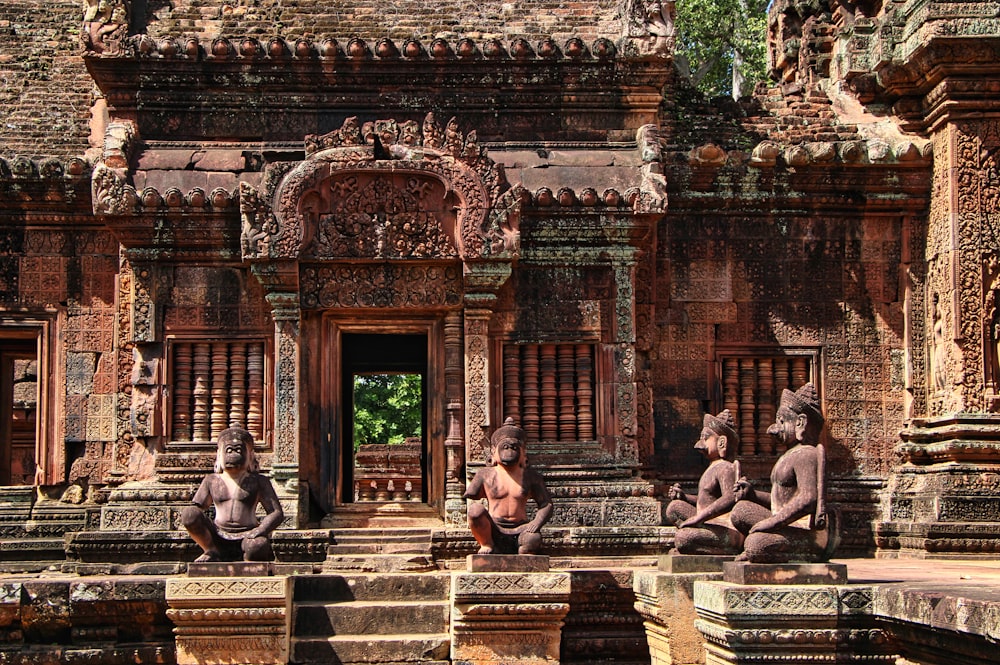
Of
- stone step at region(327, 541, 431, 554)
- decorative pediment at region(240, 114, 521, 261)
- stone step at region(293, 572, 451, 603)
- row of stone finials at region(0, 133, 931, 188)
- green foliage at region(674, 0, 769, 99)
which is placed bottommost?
stone step at region(293, 572, 451, 603)

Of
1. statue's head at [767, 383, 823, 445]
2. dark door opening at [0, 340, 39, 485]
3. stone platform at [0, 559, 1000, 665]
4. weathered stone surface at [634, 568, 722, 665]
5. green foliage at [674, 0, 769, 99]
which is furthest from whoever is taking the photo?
green foliage at [674, 0, 769, 99]

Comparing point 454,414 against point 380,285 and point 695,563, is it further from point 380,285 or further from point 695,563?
point 695,563

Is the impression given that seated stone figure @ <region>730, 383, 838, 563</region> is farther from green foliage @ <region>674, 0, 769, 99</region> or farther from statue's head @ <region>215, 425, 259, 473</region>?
green foliage @ <region>674, 0, 769, 99</region>

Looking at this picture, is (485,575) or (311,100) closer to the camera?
(485,575)

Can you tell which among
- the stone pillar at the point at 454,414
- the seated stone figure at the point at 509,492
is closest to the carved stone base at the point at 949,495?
the stone pillar at the point at 454,414

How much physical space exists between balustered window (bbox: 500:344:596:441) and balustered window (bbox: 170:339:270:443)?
2.30 metres

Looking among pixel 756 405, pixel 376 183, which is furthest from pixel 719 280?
pixel 376 183

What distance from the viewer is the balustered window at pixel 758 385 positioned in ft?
45.1

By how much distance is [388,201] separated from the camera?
1270 cm

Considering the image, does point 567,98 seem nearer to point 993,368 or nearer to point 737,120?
point 737,120

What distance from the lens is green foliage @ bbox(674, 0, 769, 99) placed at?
26.3 m

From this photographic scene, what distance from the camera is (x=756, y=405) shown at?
13.8m

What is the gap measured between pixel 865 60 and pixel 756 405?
3.68 meters

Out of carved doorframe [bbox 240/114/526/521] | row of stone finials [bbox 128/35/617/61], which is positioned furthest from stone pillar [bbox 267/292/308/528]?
row of stone finials [bbox 128/35/617/61]
